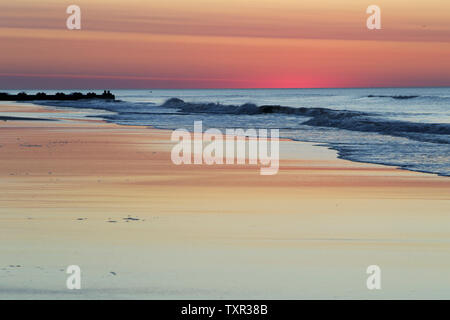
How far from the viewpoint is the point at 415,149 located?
51.2ft

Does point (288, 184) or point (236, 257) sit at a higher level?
point (288, 184)

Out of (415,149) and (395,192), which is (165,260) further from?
(415,149)

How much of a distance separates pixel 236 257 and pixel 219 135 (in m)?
14.9

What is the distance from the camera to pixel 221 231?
688 cm

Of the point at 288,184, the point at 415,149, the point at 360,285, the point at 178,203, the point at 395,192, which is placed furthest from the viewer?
the point at 415,149

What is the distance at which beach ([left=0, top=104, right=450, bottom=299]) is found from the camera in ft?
17.0

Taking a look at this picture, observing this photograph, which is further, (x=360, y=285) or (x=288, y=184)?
(x=288, y=184)

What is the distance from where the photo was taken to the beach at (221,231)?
5.17 metres
